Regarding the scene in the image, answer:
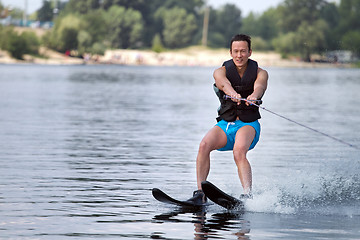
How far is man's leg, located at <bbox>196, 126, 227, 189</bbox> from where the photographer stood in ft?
24.9

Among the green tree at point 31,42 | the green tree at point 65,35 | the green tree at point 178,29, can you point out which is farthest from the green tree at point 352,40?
the green tree at point 31,42

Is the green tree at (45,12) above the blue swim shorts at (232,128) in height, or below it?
above

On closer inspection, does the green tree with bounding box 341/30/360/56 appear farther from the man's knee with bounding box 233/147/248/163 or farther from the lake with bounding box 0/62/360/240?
the man's knee with bounding box 233/147/248/163

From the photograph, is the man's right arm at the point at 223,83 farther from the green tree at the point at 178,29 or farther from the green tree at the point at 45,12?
the green tree at the point at 45,12

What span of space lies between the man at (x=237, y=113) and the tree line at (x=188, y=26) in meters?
88.2

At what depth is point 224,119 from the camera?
768cm

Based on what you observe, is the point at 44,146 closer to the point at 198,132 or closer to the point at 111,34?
the point at 198,132

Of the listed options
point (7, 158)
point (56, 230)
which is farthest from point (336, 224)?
point (7, 158)

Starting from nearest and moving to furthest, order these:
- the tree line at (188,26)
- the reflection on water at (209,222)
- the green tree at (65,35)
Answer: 1. the reflection on water at (209,222)
2. the green tree at (65,35)
3. the tree line at (188,26)

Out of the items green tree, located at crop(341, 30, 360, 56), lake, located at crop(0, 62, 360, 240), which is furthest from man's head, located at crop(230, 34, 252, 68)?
green tree, located at crop(341, 30, 360, 56)


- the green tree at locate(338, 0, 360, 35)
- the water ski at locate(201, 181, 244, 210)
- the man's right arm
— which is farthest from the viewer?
the green tree at locate(338, 0, 360, 35)

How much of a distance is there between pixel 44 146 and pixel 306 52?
101 m

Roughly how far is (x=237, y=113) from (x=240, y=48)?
1.96ft

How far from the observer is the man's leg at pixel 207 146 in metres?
7.59
